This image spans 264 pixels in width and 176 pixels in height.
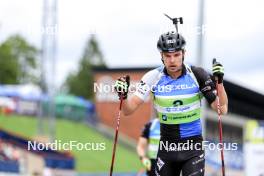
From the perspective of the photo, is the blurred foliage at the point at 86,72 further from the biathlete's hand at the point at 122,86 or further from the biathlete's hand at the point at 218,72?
the biathlete's hand at the point at 218,72

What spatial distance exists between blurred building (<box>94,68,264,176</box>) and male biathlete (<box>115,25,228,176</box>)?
1288cm

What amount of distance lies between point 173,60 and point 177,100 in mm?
487

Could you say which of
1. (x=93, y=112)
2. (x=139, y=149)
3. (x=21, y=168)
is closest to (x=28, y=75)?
(x=93, y=112)

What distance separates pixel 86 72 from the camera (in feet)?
339

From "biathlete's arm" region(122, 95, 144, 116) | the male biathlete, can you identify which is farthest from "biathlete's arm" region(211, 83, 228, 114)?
"biathlete's arm" region(122, 95, 144, 116)

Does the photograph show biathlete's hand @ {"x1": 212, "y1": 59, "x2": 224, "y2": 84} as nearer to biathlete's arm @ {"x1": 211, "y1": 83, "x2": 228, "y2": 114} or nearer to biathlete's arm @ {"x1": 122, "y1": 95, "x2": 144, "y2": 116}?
biathlete's arm @ {"x1": 211, "y1": 83, "x2": 228, "y2": 114}

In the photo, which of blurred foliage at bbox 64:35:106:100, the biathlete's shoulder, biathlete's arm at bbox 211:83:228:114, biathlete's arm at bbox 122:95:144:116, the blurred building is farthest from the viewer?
blurred foliage at bbox 64:35:106:100

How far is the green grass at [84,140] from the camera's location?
123 ft

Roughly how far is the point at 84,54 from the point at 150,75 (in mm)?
99735

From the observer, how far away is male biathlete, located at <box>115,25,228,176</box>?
23.7ft

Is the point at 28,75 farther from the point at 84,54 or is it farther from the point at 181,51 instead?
the point at 181,51

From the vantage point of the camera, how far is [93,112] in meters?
55.1

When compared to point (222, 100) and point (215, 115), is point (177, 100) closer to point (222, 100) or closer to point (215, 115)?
point (222, 100)

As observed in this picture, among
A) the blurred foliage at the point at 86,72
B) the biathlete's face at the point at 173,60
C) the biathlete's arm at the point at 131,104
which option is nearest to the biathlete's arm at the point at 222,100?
the biathlete's face at the point at 173,60
